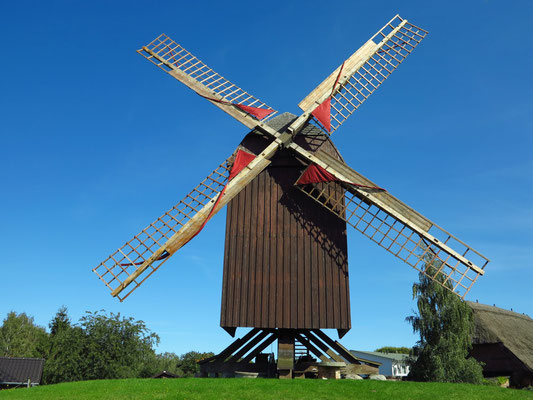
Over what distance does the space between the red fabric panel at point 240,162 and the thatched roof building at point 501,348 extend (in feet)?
73.6

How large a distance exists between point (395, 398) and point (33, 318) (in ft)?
194

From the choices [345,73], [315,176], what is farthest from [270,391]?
[345,73]

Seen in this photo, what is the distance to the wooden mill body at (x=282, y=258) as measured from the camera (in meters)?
13.6

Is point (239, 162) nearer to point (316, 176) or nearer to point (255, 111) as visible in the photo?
point (255, 111)

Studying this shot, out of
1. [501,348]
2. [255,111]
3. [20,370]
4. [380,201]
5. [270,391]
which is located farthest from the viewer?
[20,370]

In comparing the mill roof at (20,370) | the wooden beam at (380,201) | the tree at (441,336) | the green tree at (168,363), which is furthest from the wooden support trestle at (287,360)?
the green tree at (168,363)

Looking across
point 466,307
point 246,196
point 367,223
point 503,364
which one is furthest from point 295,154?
point 503,364

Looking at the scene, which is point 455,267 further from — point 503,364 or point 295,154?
point 503,364

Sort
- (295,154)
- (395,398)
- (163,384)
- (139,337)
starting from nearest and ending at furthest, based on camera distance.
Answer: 1. (395,398)
2. (163,384)
3. (295,154)
4. (139,337)

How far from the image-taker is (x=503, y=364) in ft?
91.1

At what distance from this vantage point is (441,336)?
83.5 feet

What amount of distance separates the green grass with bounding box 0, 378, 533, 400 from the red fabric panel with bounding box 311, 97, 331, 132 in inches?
320

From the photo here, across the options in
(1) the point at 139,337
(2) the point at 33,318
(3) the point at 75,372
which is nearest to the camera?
(3) the point at 75,372

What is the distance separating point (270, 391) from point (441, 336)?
17722 mm
